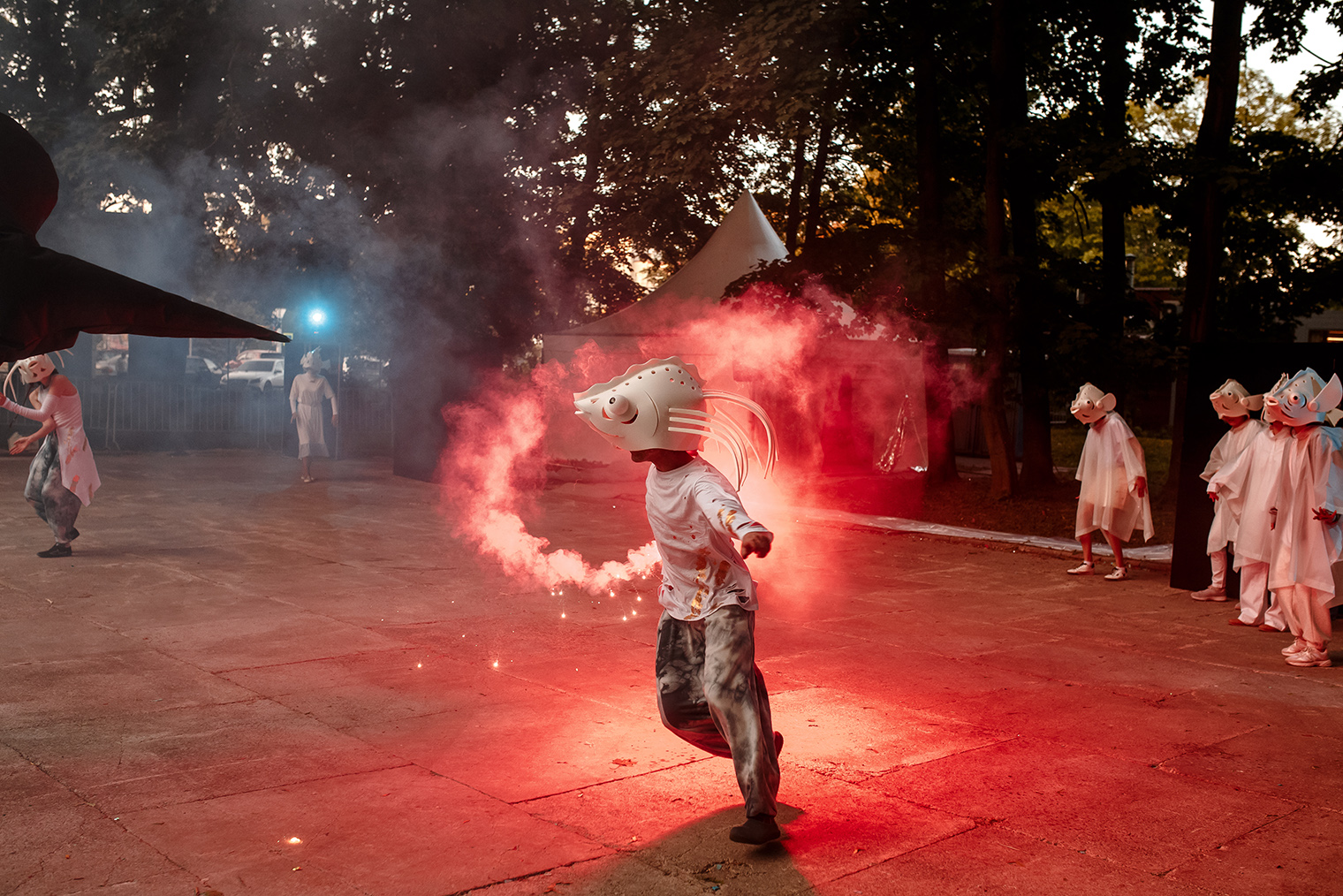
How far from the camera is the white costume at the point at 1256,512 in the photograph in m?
7.97

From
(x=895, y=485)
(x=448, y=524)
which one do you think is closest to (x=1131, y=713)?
(x=448, y=524)

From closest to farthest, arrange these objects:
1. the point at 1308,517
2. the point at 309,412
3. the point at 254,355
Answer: the point at 1308,517
the point at 309,412
the point at 254,355

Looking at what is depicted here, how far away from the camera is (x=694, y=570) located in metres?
4.54

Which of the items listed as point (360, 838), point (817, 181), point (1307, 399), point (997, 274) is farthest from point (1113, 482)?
point (817, 181)

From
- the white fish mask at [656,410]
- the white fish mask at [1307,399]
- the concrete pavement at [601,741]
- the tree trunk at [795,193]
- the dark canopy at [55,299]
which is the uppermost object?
the tree trunk at [795,193]

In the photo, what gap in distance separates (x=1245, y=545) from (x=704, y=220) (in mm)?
14573

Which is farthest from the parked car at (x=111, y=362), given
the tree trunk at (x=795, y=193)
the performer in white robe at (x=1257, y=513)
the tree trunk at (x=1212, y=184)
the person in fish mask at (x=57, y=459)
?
the performer in white robe at (x=1257, y=513)

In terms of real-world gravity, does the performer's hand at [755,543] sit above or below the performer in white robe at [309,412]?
below

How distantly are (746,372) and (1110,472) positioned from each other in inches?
347

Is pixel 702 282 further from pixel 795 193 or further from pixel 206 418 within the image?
pixel 206 418

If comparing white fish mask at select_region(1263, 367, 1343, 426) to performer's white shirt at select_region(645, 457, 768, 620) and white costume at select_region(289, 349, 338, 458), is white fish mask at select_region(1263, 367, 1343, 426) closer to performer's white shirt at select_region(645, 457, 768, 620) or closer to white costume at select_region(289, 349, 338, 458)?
performer's white shirt at select_region(645, 457, 768, 620)

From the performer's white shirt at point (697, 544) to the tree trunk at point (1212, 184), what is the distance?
445 inches

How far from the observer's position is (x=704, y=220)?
2147 centimetres

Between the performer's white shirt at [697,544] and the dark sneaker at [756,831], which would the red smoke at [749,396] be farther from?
the dark sneaker at [756,831]
